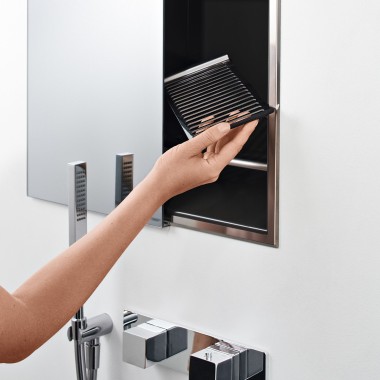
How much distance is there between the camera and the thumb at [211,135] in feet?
3.37

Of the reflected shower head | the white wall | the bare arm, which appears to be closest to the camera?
the bare arm

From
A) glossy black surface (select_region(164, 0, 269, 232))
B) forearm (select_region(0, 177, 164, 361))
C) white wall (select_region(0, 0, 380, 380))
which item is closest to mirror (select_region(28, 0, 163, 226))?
glossy black surface (select_region(164, 0, 269, 232))

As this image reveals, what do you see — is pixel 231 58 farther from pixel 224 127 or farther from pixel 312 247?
pixel 312 247

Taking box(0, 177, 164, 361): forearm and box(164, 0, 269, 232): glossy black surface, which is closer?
box(0, 177, 164, 361): forearm

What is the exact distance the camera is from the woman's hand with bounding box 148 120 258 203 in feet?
3.39

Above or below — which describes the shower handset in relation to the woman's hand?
below

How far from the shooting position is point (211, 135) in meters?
1.03

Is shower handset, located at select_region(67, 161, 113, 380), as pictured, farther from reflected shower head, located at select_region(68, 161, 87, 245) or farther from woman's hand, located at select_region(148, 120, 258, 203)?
woman's hand, located at select_region(148, 120, 258, 203)

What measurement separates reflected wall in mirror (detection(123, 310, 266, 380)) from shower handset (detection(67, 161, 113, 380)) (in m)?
0.05

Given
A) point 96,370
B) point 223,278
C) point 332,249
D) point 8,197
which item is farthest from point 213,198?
point 8,197

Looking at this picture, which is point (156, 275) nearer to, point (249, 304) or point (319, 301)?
point (249, 304)

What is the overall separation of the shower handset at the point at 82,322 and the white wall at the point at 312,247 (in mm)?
103

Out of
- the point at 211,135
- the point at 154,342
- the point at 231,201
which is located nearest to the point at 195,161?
the point at 211,135

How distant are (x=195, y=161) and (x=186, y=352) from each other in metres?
0.34
